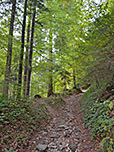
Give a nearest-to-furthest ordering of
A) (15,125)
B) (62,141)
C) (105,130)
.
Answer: (105,130)
(62,141)
(15,125)

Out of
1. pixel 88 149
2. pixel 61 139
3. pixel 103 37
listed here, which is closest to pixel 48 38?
pixel 103 37

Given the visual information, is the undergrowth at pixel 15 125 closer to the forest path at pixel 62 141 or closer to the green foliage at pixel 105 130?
the forest path at pixel 62 141

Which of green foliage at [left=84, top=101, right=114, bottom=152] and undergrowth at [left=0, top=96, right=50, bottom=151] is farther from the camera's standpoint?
undergrowth at [left=0, top=96, right=50, bottom=151]

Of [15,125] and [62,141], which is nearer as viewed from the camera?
[62,141]

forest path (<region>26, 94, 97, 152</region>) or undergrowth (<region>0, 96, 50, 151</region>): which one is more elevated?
undergrowth (<region>0, 96, 50, 151</region>)

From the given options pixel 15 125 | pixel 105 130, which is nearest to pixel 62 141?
pixel 105 130

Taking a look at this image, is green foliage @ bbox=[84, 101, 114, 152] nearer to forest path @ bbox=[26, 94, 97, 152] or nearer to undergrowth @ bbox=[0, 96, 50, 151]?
forest path @ bbox=[26, 94, 97, 152]

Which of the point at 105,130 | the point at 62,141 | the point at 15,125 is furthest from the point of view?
the point at 15,125

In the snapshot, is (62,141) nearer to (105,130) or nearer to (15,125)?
(105,130)

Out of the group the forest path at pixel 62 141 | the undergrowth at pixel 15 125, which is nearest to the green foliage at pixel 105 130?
the forest path at pixel 62 141

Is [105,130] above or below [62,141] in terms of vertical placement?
above

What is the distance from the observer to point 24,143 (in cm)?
409

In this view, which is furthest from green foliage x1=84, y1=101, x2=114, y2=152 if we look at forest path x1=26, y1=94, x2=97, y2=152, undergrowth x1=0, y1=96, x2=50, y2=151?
undergrowth x1=0, y1=96, x2=50, y2=151

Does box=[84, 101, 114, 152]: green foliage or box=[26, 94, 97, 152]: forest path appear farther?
box=[26, 94, 97, 152]: forest path
